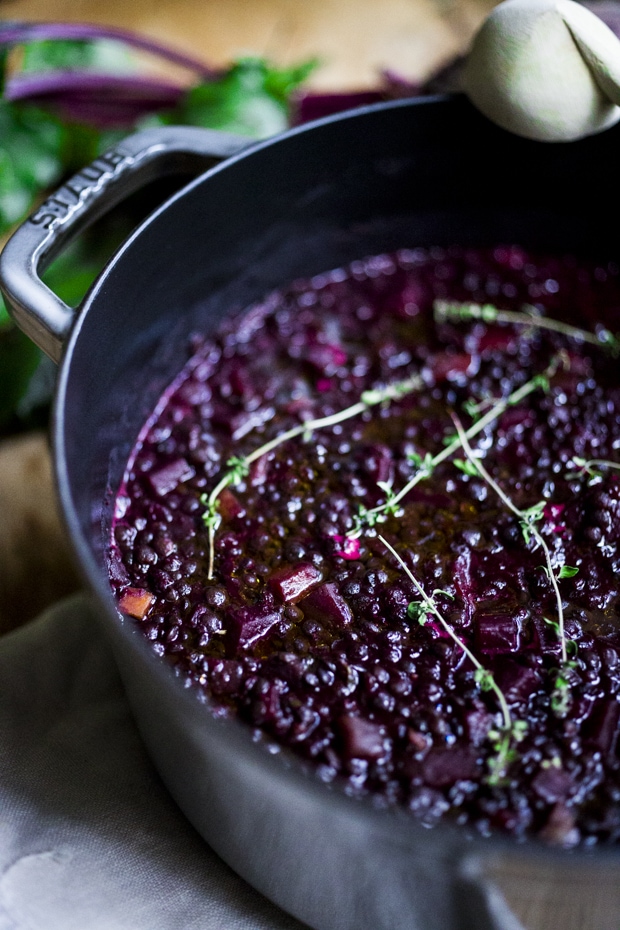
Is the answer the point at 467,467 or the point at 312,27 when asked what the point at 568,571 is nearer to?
the point at 467,467

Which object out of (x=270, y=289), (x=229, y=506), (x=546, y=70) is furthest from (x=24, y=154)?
(x=546, y=70)

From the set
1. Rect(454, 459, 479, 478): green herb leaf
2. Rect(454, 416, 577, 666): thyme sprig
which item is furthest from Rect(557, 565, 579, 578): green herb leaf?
Rect(454, 459, 479, 478): green herb leaf

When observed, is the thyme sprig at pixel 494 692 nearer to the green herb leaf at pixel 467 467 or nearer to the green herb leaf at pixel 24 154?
the green herb leaf at pixel 467 467

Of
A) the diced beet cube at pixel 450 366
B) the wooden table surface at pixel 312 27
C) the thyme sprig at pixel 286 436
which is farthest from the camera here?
the wooden table surface at pixel 312 27

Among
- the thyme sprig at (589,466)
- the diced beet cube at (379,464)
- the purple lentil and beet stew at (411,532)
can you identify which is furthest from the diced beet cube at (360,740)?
the thyme sprig at (589,466)

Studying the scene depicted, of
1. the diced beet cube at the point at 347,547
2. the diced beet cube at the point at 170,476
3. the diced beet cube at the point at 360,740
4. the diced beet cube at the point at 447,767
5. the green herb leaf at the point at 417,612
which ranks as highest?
the diced beet cube at the point at 170,476

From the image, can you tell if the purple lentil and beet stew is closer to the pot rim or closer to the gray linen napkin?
the pot rim

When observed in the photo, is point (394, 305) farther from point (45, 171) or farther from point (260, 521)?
point (45, 171)
